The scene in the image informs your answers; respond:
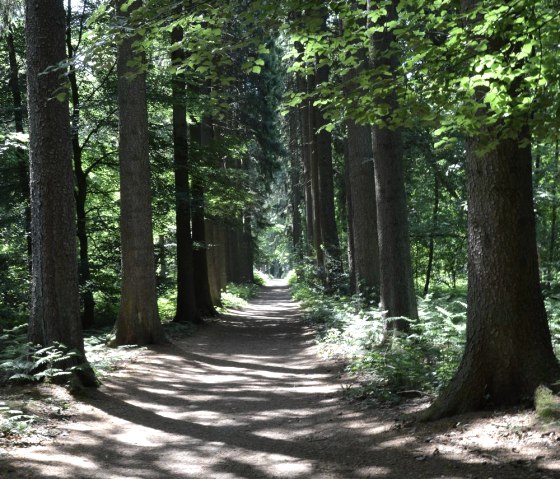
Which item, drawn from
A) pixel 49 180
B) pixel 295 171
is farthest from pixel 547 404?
pixel 295 171

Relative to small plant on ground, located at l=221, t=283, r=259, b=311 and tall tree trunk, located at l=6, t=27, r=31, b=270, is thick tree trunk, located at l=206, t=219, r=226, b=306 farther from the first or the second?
tall tree trunk, located at l=6, t=27, r=31, b=270

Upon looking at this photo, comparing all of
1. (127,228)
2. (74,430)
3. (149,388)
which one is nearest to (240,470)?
(74,430)

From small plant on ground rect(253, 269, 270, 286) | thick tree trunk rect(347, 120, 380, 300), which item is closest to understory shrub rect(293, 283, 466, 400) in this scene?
thick tree trunk rect(347, 120, 380, 300)

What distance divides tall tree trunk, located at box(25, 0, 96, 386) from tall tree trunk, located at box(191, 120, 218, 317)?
9.14 m

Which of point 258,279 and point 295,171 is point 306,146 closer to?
point 295,171

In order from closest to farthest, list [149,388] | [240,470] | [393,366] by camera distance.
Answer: [240,470] < [393,366] < [149,388]

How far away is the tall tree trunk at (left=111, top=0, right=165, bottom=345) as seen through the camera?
1249 centimetres

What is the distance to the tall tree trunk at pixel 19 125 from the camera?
15514mm

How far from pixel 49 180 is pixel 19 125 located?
8.93 m

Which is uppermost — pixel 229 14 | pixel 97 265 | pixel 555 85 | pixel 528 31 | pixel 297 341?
pixel 229 14

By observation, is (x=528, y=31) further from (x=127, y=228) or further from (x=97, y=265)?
(x=97, y=265)

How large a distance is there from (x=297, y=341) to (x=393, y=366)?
304 inches

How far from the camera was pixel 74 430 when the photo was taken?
6.41 m

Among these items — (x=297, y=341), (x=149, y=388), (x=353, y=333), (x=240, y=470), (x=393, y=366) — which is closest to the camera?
(x=240, y=470)
